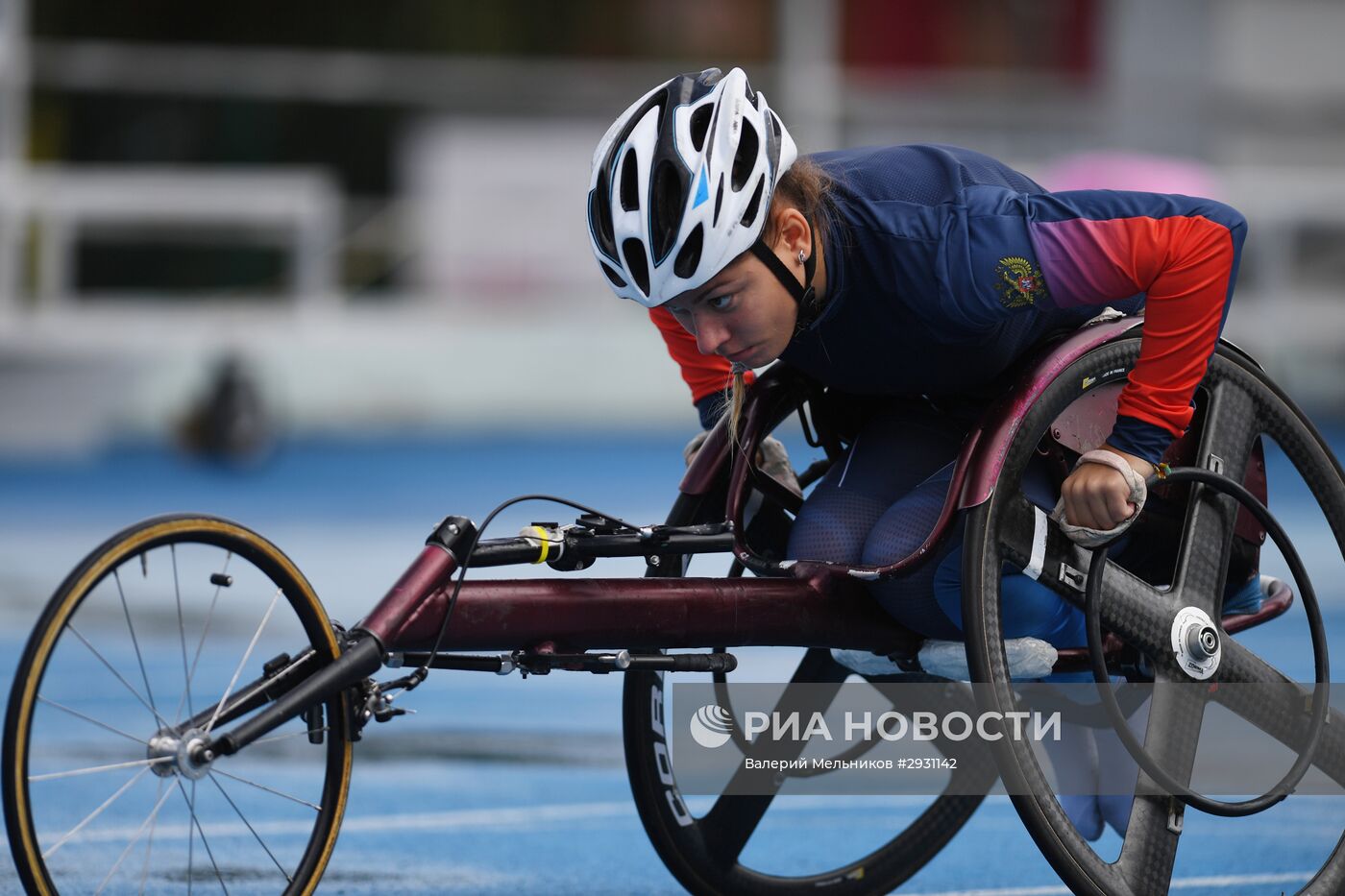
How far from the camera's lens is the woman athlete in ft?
11.1

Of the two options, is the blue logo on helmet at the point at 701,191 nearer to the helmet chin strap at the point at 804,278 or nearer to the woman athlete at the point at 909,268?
the woman athlete at the point at 909,268

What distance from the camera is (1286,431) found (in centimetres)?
376

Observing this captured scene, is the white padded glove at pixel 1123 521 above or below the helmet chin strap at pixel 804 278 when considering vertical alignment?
below

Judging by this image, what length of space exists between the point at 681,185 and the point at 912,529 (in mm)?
805

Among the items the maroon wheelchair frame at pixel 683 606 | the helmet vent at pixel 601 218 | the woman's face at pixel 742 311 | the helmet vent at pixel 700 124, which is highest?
the helmet vent at pixel 700 124

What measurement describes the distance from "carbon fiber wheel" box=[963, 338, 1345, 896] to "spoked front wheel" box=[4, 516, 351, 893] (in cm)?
114

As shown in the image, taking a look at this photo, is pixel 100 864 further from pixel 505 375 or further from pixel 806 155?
pixel 505 375

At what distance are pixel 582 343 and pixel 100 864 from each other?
12.4 m

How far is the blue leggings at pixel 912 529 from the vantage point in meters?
3.55

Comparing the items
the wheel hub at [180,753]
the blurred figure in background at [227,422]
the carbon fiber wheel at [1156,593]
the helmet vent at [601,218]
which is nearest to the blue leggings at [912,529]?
the carbon fiber wheel at [1156,593]

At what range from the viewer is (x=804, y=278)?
3.47m

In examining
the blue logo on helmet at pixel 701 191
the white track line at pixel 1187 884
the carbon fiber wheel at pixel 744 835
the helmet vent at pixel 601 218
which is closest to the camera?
the blue logo on helmet at pixel 701 191

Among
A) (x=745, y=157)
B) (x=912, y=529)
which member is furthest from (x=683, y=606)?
(x=745, y=157)

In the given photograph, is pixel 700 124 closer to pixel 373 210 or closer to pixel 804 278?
pixel 804 278
